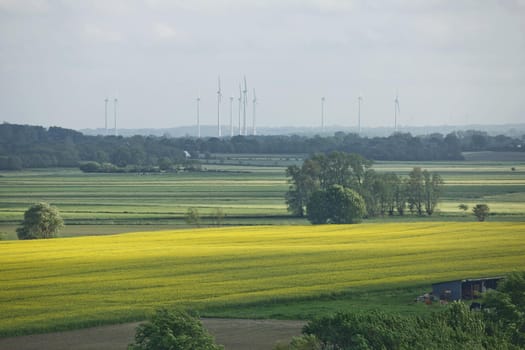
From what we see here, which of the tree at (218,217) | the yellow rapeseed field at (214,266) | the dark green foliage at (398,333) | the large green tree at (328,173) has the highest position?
the large green tree at (328,173)

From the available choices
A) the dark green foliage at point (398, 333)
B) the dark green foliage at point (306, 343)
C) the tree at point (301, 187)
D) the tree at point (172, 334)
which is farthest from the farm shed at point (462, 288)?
the tree at point (301, 187)

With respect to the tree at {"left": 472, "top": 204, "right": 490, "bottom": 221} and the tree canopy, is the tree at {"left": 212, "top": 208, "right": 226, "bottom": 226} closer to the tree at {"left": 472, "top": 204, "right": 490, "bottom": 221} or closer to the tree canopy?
the tree canopy

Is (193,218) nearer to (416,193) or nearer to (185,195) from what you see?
(416,193)

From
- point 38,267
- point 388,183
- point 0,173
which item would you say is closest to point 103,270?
point 38,267

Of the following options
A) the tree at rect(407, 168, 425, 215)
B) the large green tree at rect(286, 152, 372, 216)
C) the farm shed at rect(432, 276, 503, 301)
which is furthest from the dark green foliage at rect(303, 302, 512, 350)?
the large green tree at rect(286, 152, 372, 216)

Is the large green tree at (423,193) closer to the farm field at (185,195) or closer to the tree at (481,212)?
the farm field at (185,195)
